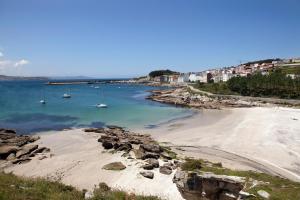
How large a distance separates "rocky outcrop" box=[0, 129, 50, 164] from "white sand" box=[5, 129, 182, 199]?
46.1 inches

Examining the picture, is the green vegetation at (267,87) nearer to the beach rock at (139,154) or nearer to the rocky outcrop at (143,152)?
the rocky outcrop at (143,152)

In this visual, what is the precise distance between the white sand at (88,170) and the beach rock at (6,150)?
354cm

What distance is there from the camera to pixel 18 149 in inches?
1242

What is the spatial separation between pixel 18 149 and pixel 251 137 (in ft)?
91.2

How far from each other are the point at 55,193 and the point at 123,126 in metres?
36.5

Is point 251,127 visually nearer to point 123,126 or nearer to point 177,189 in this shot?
point 123,126

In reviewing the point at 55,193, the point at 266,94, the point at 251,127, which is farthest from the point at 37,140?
the point at 266,94

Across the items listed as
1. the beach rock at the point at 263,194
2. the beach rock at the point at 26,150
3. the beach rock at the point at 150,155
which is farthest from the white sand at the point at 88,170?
the beach rock at the point at 263,194

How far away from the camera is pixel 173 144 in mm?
34844

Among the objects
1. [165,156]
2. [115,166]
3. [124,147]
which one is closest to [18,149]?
[124,147]

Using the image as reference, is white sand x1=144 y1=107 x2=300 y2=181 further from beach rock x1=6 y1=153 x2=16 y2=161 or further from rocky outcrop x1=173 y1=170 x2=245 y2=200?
beach rock x1=6 y1=153 x2=16 y2=161

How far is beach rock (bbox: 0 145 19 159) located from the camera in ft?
98.8

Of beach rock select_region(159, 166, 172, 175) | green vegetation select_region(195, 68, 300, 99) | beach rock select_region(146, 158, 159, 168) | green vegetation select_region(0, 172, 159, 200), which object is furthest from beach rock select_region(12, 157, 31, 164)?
green vegetation select_region(195, 68, 300, 99)

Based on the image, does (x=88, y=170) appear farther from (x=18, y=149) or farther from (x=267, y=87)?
(x=267, y=87)
